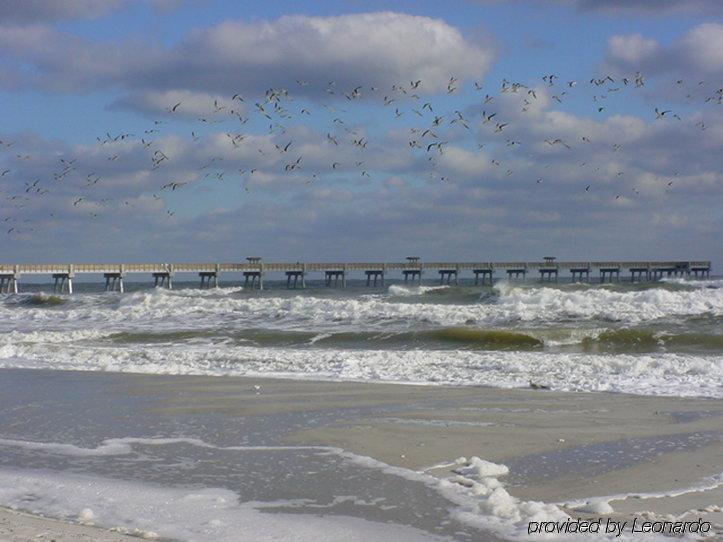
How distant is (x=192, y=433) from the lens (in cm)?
1002

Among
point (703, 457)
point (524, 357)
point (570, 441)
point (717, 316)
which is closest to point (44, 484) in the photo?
point (570, 441)

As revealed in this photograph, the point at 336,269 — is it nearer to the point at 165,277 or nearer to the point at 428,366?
the point at 165,277

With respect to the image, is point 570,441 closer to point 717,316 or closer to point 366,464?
point 366,464

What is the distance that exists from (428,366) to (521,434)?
706 cm

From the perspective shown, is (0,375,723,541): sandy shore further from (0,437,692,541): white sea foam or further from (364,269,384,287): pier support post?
(364,269,384,287): pier support post

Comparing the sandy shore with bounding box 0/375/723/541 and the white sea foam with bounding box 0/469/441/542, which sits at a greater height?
the white sea foam with bounding box 0/469/441/542

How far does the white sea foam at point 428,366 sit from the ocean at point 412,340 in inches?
1.0

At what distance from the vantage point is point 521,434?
9.85 meters

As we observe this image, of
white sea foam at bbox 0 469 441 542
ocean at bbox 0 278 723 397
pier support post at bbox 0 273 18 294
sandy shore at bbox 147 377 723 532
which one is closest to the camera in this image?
white sea foam at bbox 0 469 441 542

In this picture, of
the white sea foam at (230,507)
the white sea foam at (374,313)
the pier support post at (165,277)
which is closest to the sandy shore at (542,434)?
the white sea foam at (230,507)

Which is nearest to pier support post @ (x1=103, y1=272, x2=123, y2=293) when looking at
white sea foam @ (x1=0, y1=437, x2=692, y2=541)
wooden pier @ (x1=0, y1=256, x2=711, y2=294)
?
wooden pier @ (x1=0, y1=256, x2=711, y2=294)

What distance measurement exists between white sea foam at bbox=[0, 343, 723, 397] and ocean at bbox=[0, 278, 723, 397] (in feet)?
0.08

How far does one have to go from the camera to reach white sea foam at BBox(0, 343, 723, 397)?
14422mm

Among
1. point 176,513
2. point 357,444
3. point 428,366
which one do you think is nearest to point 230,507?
point 176,513
